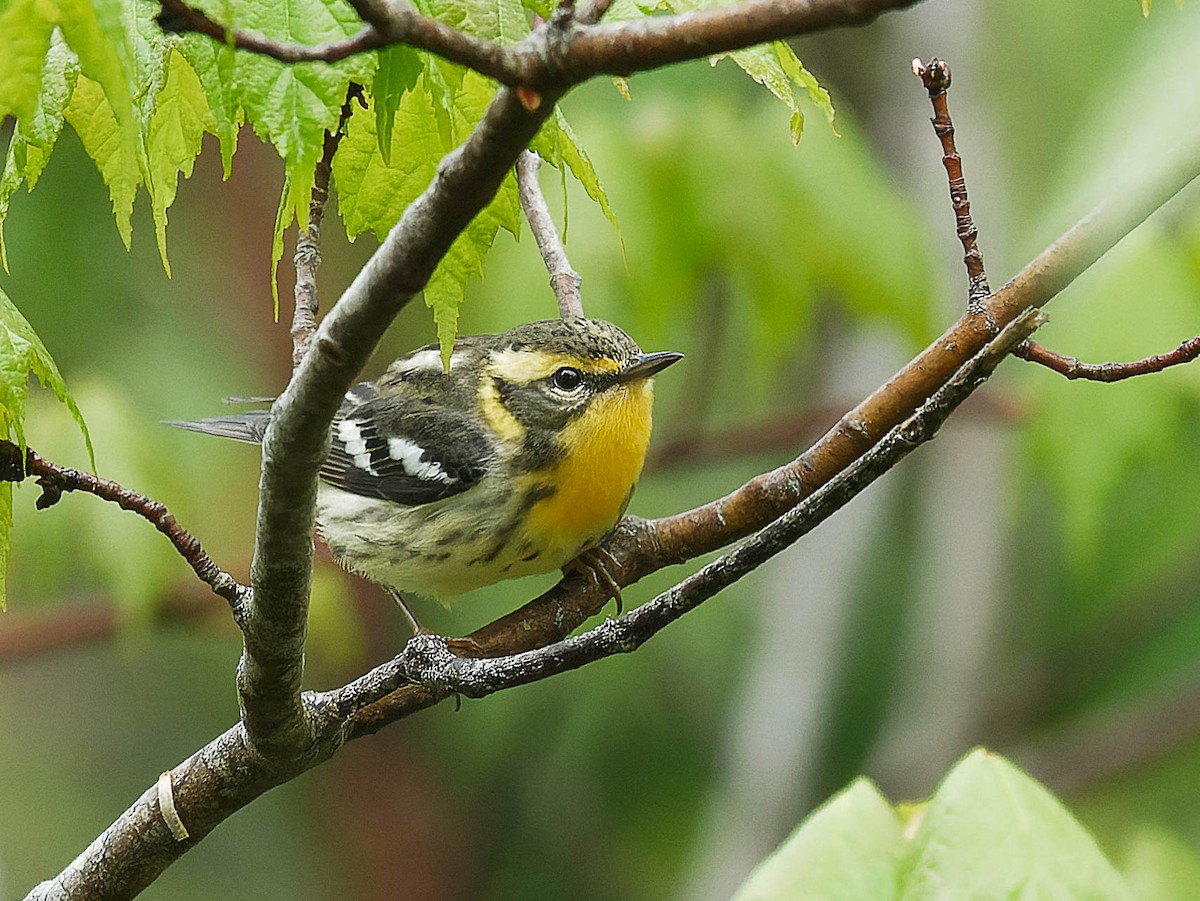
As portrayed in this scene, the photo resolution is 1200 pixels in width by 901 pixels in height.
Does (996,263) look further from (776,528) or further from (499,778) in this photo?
(776,528)

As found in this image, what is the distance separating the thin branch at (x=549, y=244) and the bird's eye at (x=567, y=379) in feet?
1.46

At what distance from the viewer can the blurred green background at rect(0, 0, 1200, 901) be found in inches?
126

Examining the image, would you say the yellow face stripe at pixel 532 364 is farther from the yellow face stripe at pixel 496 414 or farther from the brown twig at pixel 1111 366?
the brown twig at pixel 1111 366

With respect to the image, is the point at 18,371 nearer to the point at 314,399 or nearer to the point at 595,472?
the point at 314,399

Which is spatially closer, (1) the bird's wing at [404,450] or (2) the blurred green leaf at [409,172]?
(2) the blurred green leaf at [409,172]

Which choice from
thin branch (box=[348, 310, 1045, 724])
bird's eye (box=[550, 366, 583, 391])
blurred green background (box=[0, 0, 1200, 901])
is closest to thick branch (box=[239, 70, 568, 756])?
thin branch (box=[348, 310, 1045, 724])

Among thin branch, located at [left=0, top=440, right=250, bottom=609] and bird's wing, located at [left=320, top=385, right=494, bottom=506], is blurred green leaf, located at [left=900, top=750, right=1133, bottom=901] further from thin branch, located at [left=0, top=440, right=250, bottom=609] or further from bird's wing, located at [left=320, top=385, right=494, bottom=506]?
bird's wing, located at [left=320, top=385, right=494, bottom=506]

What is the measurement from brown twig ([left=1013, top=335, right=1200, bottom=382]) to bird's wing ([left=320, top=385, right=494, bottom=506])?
159 centimetres

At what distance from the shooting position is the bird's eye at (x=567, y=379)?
9.73 feet

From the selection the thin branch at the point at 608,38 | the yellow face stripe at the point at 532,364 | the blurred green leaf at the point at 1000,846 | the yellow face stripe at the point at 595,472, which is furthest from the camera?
the yellow face stripe at the point at 532,364

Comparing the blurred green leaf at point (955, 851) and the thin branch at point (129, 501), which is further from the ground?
the thin branch at point (129, 501)

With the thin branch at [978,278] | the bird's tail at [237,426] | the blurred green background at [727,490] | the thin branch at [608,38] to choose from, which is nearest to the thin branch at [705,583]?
the thin branch at [978,278]

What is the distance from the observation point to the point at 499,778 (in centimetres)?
539

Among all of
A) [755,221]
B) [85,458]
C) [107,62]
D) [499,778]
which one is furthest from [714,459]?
[107,62]
